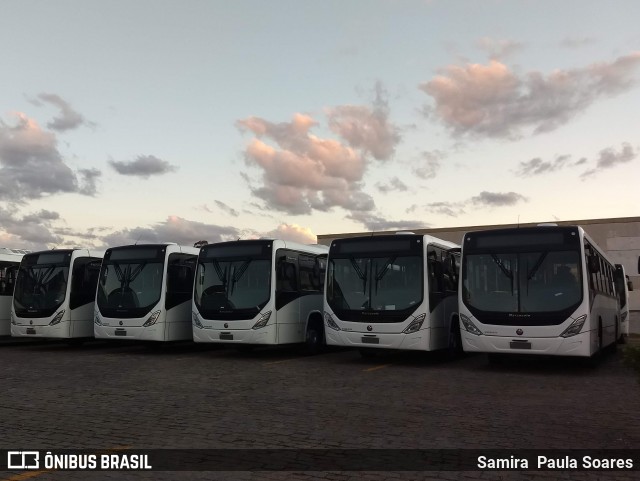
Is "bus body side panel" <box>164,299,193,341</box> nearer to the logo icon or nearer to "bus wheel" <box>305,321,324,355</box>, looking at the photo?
"bus wheel" <box>305,321,324,355</box>

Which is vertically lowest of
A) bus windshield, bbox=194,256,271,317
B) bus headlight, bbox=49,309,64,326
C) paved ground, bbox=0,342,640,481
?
paved ground, bbox=0,342,640,481

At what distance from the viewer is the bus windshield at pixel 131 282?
18266 millimetres

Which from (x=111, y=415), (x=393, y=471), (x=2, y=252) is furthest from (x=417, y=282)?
(x=2, y=252)

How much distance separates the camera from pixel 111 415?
29.3 ft

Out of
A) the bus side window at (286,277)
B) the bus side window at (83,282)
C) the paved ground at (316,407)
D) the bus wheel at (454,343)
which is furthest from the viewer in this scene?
the bus side window at (83,282)

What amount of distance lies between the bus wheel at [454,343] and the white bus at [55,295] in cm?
1127

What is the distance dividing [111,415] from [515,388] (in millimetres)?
6965

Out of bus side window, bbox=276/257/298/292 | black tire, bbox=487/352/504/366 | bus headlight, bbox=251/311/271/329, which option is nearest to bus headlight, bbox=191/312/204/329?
bus headlight, bbox=251/311/271/329

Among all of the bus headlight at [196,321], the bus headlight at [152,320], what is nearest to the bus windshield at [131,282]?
the bus headlight at [152,320]

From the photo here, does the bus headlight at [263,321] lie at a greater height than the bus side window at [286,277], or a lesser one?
lesser

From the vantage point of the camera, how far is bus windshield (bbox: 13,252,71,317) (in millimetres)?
19859

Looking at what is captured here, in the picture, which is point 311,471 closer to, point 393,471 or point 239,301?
point 393,471

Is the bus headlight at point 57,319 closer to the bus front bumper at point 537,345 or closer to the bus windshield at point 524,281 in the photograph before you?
the bus windshield at point 524,281

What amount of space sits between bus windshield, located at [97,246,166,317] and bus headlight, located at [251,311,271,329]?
337cm
